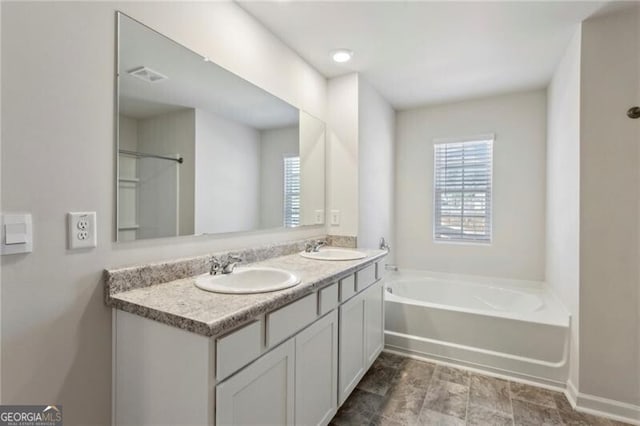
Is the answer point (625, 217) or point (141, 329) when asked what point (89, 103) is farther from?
point (625, 217)

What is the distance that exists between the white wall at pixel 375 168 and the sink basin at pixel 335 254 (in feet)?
1.01

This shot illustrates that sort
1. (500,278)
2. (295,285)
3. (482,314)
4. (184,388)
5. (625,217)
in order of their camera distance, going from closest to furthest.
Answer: (184,388)
(295,285)
(625,217)
(482,314)
(500,278)

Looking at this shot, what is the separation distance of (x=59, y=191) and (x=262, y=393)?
993 millimetres

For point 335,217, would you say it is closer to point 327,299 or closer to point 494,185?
point 327,299

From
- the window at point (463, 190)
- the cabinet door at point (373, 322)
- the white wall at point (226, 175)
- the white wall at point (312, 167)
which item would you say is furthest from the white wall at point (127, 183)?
the window at point (463, 190)

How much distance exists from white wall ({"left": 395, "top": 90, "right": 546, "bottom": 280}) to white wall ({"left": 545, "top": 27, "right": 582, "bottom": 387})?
18 cm

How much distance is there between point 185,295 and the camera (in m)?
1.16

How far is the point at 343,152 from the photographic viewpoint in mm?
2629

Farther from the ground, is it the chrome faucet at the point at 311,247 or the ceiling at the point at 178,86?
the ceiling at the point at 178,86

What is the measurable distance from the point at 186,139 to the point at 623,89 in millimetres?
2491

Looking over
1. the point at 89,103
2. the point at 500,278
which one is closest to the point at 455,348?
the point at 500,278

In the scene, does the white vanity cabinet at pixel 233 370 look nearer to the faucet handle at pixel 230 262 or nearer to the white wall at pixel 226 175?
the faucet handle at pixel 230 262

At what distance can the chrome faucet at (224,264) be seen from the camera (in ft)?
4.87

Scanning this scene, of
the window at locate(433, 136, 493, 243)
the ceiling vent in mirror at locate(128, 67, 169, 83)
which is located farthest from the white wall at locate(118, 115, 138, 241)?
the window at locate(433, 136, 493, 243)
